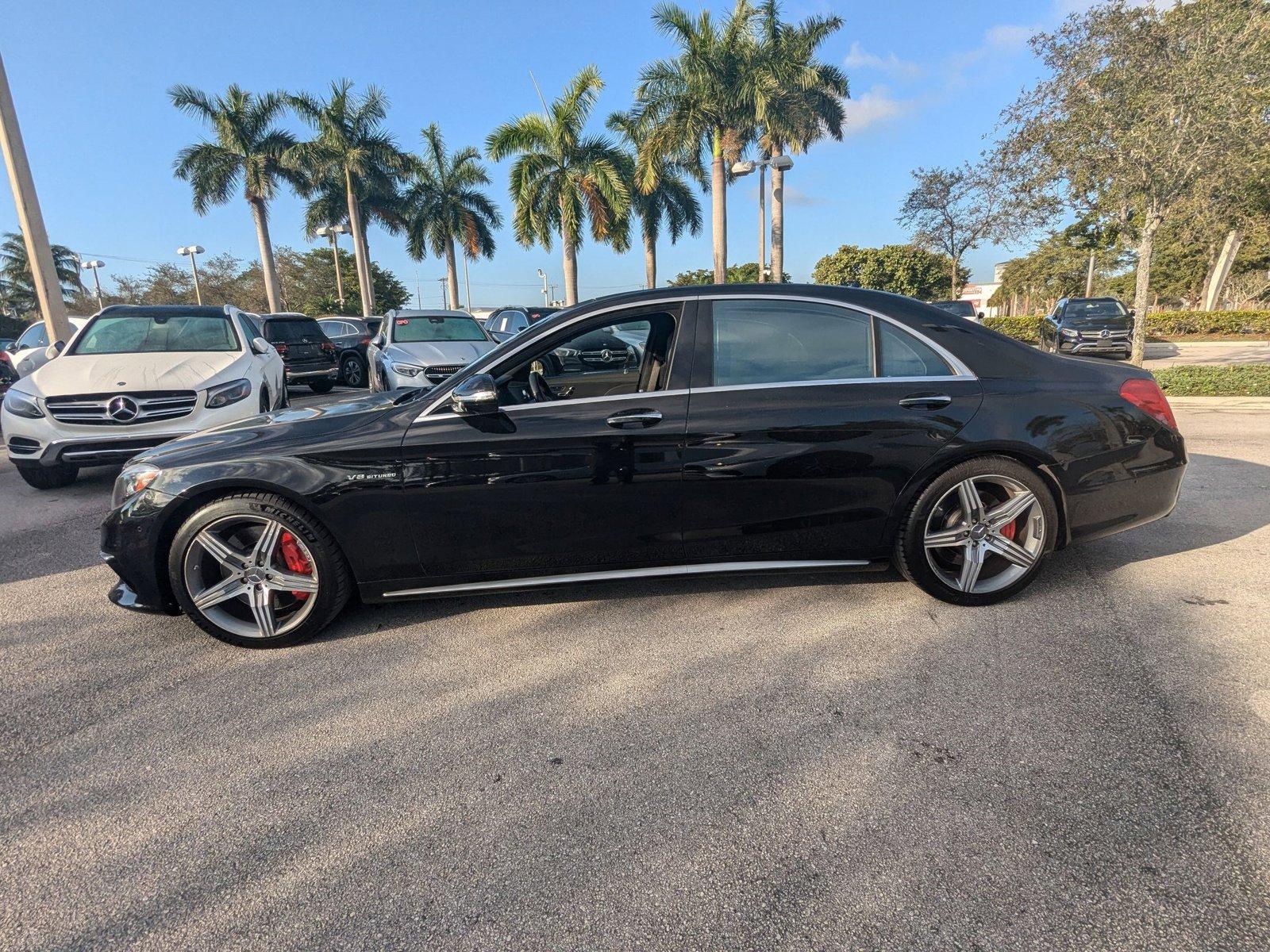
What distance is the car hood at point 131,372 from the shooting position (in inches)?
221

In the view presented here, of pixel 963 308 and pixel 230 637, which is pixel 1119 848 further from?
pixel 963 308

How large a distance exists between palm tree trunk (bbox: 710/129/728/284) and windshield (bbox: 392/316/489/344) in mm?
14511

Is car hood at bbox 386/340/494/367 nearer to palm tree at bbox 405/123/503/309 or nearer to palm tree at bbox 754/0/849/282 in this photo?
palm tree at bbox 754/0/849/282

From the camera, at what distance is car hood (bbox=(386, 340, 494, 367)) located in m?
9.45

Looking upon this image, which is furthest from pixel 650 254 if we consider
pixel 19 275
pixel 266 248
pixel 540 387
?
pixel 19 275

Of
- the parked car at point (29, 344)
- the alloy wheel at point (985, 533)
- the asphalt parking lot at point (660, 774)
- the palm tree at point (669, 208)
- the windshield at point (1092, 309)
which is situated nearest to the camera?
the asphalt parking lot at point (660, 774)

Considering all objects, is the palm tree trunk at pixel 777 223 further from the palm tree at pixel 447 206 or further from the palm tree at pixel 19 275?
the palm tree at pixel 19 275

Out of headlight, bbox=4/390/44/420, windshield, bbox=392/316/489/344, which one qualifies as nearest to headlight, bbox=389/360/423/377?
windshield, bbox=392/316/489/344

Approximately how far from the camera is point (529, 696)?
106 inches

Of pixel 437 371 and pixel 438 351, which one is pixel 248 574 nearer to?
pixel 437 371

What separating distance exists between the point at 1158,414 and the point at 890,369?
4.79 feet

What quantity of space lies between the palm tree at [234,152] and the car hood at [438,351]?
1054 inches

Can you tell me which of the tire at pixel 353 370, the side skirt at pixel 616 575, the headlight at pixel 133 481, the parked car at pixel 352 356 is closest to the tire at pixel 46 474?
the headlight at pixel 133 481

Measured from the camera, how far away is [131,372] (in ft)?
19.0
